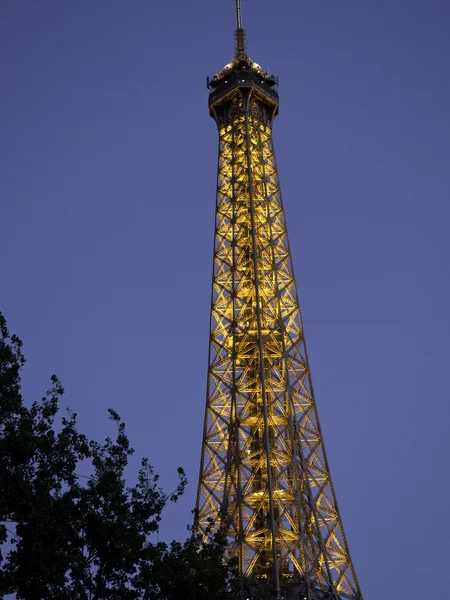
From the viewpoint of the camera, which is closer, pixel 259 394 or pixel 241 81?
pixel 259 394

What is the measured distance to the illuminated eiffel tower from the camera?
4181 centimetres

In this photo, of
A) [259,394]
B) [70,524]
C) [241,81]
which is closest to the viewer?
[70,524]

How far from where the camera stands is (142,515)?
23.9 metres

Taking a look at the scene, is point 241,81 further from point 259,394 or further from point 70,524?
point 70,524

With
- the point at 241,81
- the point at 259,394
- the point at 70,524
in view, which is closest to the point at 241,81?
the point at 241,81

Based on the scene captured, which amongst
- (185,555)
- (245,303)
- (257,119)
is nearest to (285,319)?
(245,303)

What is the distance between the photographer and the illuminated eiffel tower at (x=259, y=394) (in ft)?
137

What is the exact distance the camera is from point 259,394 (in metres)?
46.5

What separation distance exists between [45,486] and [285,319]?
28.3m

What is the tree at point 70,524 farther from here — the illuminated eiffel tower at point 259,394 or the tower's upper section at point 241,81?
the tower's upper section at point 241,81

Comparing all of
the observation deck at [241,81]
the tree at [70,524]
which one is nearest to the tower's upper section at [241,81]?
the observation deck at [241,81]

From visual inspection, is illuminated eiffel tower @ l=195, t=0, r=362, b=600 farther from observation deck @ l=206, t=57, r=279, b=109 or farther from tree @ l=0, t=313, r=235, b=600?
tree @ l=0, t=313, r=235, b=600

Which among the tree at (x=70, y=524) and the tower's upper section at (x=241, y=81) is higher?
the tower's upper section at (x=241, y=81)

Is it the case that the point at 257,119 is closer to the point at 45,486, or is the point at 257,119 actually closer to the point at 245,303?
the point at 245,303
